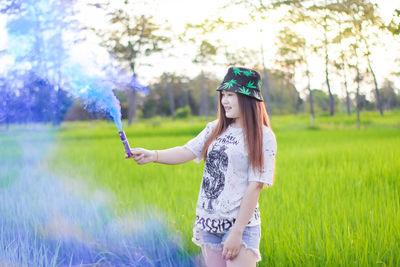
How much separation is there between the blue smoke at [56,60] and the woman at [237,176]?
0.43m

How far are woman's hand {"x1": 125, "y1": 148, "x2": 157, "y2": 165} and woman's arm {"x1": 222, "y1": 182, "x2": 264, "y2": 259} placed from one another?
58cm

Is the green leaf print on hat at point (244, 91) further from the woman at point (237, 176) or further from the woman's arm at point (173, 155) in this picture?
the woman's arm at point (173, 155)

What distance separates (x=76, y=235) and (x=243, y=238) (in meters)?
1.69

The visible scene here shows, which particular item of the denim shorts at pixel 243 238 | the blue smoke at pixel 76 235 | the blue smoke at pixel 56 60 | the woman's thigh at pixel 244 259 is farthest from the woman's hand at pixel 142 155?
the blue smoke at pixel 76 235

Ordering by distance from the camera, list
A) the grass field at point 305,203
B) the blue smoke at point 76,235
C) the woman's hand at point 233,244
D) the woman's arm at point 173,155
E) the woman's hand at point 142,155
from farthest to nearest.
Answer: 1. the blue smoke at point 76,235
2. the grass field at point 305,203
3. the woman's arm at point 173,155
4. the woman's hand at point 142,155
5. the woman's hand at point 233,244

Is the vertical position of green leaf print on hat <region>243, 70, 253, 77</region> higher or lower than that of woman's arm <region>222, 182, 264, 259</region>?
higher

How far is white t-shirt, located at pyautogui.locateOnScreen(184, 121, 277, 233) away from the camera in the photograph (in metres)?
1.84

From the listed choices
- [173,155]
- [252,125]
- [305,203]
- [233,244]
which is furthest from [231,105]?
[305,203]

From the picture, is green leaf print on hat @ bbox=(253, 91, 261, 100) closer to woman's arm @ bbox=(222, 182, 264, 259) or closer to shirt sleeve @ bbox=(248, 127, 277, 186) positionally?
shirt sleeve @ bbox=(248, 127, 277, 186)

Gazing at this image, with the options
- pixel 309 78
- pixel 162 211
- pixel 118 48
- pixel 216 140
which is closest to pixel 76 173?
pixel 162 211

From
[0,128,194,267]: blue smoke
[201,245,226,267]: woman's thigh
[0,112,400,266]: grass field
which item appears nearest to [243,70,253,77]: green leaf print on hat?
[201,245,226,267]: woman's thigh

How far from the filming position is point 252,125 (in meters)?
1.86

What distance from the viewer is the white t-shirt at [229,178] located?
1.84 metres

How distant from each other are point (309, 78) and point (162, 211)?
2055 cm
